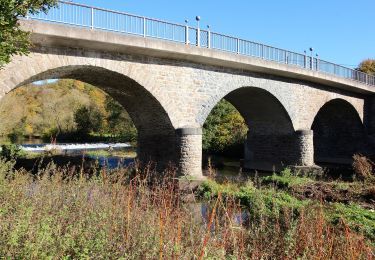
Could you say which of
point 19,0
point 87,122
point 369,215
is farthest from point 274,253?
point 87,122

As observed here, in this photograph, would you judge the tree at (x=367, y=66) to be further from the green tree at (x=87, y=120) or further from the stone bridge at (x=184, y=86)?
the green tree at (x=87, y=120)

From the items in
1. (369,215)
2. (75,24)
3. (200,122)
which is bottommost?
(369,215)

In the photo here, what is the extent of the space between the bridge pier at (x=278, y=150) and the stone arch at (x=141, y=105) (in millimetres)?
5726

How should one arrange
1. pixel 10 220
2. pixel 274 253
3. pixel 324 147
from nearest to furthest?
pixel 10 220
pixel 274 253
pixel 324 147

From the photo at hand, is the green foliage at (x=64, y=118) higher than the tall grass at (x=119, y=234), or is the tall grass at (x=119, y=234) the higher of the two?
the green foliage at (x=64, y=118)

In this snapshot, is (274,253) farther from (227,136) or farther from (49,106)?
(49,106)

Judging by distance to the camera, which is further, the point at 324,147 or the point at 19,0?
the point at 324,147

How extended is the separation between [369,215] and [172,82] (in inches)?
296

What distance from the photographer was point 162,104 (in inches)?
505

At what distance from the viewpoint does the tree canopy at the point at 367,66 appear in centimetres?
4014

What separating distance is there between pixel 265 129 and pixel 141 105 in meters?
8.75

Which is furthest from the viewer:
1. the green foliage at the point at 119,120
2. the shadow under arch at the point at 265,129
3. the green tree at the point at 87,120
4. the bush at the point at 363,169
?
the green tree at the point at 87,120

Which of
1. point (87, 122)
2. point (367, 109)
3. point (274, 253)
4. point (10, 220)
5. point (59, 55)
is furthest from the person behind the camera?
point (87, 122)

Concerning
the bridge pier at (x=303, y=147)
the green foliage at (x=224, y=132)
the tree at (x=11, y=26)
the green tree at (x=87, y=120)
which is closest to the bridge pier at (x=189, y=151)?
the tree at (x=11, y=26)
